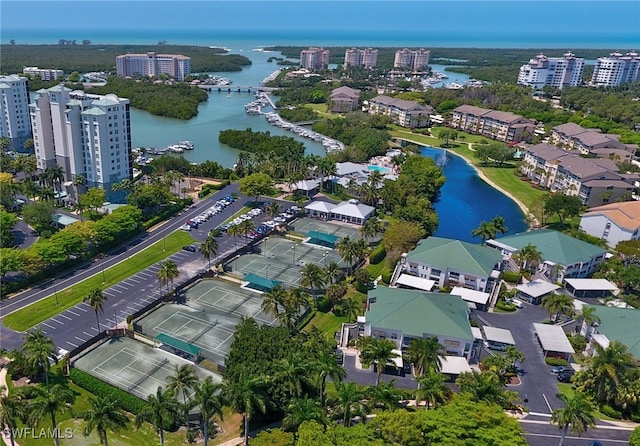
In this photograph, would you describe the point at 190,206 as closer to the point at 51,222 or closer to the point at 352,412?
the point at 51,222

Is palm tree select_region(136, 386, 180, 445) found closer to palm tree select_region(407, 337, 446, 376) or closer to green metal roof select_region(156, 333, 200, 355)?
green metal roof select_region(156, 333, 200, 355)

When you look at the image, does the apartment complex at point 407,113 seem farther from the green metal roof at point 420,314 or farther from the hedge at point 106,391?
the hedge at point 106,391

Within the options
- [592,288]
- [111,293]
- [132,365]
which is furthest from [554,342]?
[111,293]

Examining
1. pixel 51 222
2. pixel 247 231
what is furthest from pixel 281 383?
pixel 51 222

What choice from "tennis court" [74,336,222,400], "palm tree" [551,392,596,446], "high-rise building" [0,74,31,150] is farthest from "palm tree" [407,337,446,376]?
"high-rise building" [0,74,31,150]

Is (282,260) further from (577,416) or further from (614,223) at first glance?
(614,223)

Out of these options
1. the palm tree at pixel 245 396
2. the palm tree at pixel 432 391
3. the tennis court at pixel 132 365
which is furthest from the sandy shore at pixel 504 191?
the palm tree at pixel 245 396
